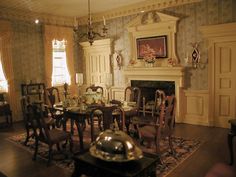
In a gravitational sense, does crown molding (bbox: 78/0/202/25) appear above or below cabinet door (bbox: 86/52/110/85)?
above

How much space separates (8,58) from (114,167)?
5.15 m

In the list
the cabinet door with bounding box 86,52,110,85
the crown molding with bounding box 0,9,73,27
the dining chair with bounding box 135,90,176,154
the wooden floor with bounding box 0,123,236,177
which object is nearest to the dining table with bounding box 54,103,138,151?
the dining chair with bounding box 135,90,176,154

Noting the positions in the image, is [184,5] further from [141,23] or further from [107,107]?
[107,107]

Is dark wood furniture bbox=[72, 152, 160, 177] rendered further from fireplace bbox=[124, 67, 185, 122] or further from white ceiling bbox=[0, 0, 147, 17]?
white ceiling bbox=[0, 0, 147, 17]

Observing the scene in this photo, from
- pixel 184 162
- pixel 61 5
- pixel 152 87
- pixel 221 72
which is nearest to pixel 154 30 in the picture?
A: pixel 152 87

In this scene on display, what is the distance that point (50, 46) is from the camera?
270 inches

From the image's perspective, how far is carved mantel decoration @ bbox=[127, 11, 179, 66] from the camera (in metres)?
5.53

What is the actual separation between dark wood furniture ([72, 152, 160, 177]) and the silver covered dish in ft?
0.19

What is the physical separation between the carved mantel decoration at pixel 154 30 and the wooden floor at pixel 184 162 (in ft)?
6.47

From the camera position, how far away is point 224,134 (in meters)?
4.54

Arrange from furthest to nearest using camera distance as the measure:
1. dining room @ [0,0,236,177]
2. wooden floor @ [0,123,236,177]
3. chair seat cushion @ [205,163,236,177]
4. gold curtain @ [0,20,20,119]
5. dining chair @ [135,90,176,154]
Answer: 1. gold curtain @ [0,20,20,119]
2. dining room @ [0,0,236,177]
3. dining chair @ [135,90,176,154]
4. wooden floor @ [0,123,236,177]
5. chair seat cushion @ [205,163,236,177]

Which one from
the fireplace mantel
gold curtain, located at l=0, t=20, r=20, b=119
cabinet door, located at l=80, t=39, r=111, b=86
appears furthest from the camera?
cabinet door, located at l=80, t=39, r=111, b=86

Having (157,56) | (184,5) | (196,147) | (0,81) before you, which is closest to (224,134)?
(196,147)

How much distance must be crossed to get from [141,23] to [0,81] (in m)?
4.02
